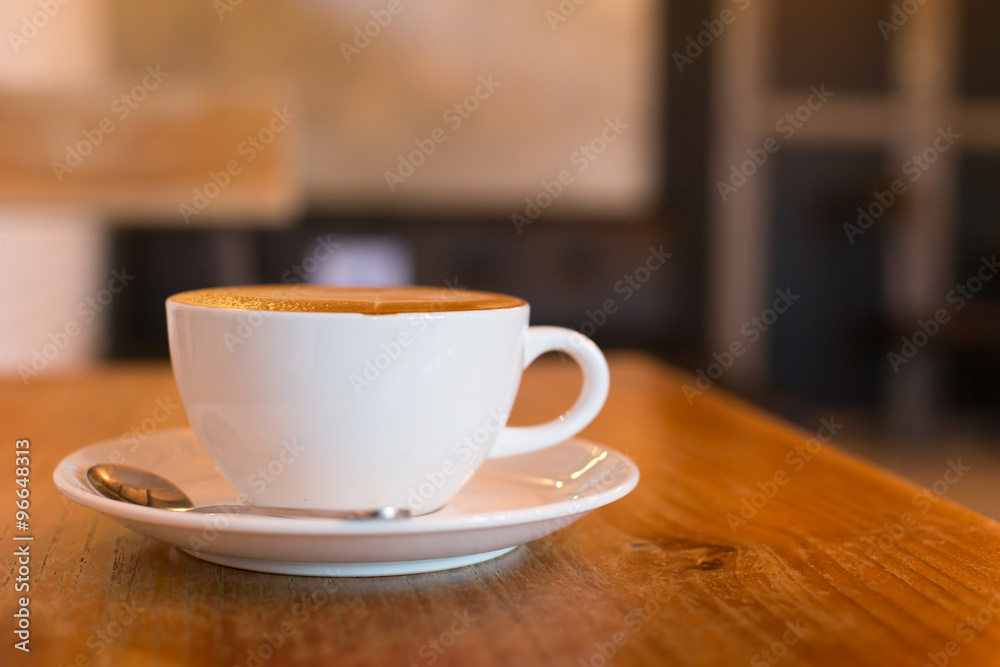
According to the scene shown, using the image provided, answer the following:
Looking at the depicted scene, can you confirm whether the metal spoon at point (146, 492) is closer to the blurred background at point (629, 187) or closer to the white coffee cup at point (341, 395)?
the white coffee cup at point (341, 395)

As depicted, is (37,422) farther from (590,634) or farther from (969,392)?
(969,392)

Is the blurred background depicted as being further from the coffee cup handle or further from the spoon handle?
the spoon handle

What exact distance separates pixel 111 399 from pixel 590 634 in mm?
588

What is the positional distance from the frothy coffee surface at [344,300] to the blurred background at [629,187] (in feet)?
4.72

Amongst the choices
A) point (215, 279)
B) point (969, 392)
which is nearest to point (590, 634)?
point (215, 279)

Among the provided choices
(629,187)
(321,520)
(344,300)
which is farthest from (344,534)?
(629,187)

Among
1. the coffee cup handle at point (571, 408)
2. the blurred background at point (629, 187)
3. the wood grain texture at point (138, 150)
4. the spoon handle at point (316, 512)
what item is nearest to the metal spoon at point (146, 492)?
the spoon handle at point (316, 512)

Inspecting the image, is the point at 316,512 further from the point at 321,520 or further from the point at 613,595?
the point at 613,595

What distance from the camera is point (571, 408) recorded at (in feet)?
1.47

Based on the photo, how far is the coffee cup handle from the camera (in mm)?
438

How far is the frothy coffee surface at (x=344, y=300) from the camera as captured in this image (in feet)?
1.19

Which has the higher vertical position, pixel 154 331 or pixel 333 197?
pixel 333 197

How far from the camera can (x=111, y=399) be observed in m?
0.76

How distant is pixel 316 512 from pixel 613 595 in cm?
11
